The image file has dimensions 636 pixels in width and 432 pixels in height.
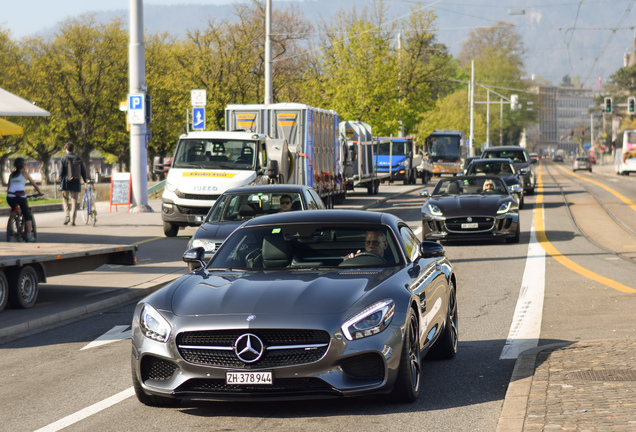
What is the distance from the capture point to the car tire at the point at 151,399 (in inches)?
255

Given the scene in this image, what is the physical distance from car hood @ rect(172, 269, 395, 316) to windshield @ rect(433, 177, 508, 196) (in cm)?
1434

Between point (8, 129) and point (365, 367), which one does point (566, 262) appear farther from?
point (365, 367)

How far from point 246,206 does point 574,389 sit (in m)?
9.72

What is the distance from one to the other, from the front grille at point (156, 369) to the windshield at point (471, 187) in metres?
15.3

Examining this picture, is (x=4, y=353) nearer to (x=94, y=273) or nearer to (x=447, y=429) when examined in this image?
(x=447, y=429)

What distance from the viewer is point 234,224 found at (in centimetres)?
1498

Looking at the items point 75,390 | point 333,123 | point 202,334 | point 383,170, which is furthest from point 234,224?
point 383,170

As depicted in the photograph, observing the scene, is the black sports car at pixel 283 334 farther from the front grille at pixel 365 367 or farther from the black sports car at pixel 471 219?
the black sports car at pixel 471 219

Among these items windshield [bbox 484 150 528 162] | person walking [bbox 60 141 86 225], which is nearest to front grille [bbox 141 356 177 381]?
person walking [bbox 60 141 86 225]

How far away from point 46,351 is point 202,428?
12.2 feet

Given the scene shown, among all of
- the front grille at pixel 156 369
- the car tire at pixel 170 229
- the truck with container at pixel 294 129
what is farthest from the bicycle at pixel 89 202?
the front grille at pixel 156 369

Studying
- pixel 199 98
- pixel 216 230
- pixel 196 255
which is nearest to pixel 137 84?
pixel 199 98

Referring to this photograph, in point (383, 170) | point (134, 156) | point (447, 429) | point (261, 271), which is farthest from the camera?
point (383, 170)

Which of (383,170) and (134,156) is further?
(383,170)
